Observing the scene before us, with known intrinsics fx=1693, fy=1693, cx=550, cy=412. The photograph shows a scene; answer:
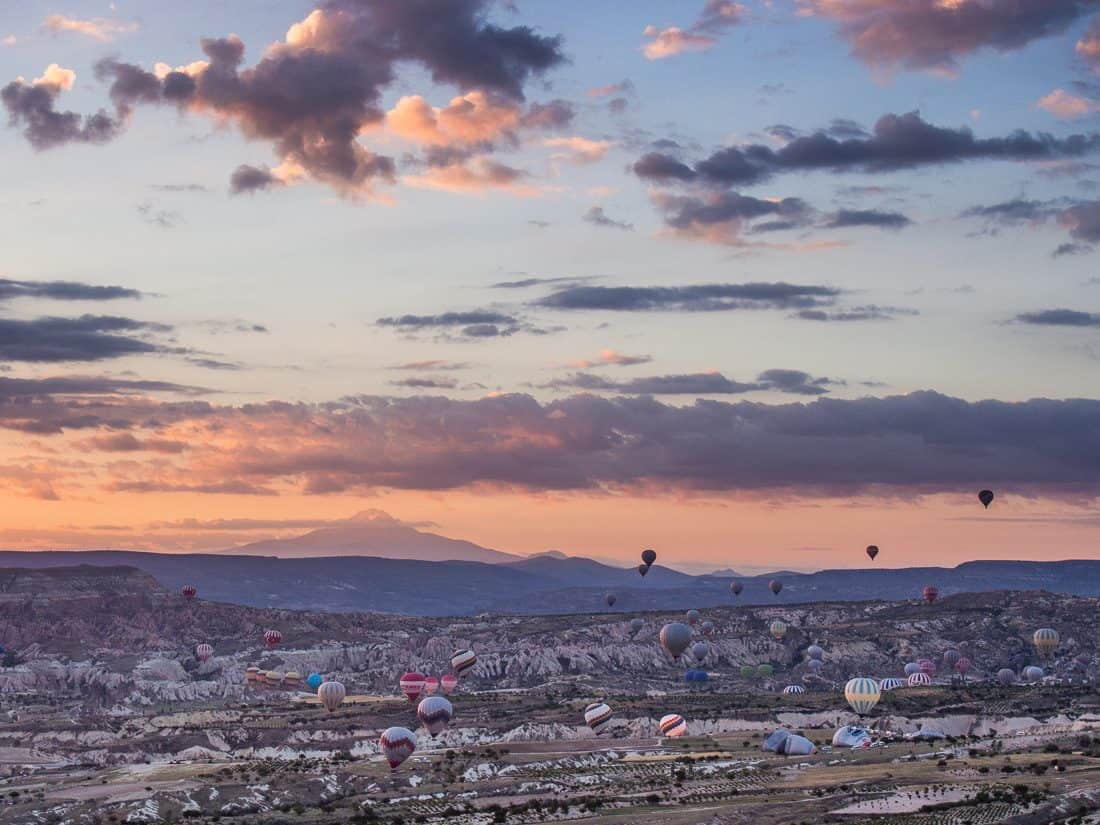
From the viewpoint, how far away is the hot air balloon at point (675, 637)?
184 metres

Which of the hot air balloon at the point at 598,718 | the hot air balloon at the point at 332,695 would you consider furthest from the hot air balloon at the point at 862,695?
the hot air balloon at the point at 332,695

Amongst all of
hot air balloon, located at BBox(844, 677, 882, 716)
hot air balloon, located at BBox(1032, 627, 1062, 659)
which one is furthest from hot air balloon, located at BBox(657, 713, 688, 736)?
hot air balloon, located at BBox(1032, 627, 1062, 659)

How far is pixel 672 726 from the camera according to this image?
490ft

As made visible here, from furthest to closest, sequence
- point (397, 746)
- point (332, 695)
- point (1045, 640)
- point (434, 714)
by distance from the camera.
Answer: point (1045, 640) < point (332, 695) < point (434, 714) < point (397, 746)

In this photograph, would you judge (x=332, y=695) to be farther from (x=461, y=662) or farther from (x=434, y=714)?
(x=434, y=714)

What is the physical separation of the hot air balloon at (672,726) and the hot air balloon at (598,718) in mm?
5032

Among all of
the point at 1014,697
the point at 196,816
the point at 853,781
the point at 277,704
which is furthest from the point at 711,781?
the point at 277,704

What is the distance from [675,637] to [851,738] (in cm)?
5236

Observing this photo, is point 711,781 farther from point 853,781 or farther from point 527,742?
point 527,742

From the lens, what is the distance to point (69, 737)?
15962 cm

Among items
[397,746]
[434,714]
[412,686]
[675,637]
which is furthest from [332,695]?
[397,746]

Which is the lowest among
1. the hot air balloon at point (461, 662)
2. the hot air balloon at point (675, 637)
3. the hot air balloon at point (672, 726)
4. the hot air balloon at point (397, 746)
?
the hot air balloon at point (672, 726)

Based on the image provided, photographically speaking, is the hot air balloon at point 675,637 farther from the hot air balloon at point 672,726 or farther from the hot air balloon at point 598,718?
the hot air balloon at point 672,726

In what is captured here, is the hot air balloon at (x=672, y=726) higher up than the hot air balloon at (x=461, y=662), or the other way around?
the hot air balloon at (x=461, y=662)
